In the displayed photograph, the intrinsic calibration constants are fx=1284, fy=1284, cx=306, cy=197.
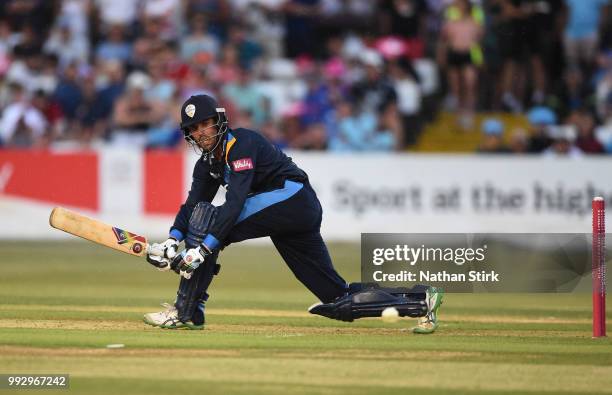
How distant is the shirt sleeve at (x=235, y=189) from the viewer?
9516 mm

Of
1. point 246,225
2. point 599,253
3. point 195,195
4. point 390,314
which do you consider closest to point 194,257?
point 246,225

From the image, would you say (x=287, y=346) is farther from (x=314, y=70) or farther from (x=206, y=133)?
(x=314, y=70)

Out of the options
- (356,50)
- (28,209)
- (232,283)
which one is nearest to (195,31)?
(356,50)

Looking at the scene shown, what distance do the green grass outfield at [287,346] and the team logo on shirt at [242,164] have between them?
130 cm

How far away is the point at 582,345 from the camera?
972 centimetres

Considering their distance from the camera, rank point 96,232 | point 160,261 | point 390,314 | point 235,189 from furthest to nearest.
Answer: point 96,232
point 390,314
point 160,261
point 235,189

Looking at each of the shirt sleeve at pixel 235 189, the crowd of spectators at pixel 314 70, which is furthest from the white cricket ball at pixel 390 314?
the crowd of spectators at pixel 314 70

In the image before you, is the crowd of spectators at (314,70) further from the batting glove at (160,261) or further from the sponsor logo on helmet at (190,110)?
the batting glove at (160,261)

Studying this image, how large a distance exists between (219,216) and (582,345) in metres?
2.91

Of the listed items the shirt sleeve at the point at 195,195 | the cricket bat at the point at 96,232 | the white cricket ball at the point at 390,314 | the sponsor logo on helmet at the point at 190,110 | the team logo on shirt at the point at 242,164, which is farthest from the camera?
the shirt sleeve at the point at 195,195

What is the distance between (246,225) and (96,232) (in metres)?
1.20

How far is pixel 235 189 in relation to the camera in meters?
9.58

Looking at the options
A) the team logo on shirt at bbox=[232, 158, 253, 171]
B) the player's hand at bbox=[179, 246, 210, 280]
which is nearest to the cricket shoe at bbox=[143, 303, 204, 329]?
the player's hand at bbox=[179, 246, 210, 280]

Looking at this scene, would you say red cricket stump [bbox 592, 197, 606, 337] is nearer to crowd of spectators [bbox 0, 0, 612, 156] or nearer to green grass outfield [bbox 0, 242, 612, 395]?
green grass outfield [bbox 0, 242, 612, 395]
